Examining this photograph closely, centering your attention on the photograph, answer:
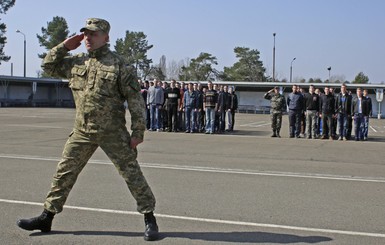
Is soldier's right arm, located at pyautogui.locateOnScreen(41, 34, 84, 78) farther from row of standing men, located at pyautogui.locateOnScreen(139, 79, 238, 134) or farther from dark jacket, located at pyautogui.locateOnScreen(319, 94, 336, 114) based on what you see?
row of standing men, located at pyautogui.locateOnScreen(139, 79, 238, 134)

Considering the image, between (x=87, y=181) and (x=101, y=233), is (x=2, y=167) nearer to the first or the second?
(x=87, y=181)

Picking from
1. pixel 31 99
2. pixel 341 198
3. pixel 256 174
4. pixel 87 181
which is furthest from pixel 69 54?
pixel 31 99

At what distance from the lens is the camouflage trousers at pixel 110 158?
194 inches

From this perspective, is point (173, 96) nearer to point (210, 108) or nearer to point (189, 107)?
point (189, 107)

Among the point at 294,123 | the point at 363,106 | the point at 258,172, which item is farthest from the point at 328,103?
the point at 258,172

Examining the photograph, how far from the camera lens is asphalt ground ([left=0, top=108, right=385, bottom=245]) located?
521 cm

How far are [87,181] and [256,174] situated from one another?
320 cm

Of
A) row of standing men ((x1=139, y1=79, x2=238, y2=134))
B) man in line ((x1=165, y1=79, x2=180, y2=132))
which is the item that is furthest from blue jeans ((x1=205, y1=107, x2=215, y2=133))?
man in line ((x1=165, y1=79, x2=180, y2=132))

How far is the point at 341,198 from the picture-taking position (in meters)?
7.19

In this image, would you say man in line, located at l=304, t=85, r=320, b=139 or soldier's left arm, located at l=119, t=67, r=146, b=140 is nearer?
soldier's left arm, located at l=119, t=67, r=146, b=140

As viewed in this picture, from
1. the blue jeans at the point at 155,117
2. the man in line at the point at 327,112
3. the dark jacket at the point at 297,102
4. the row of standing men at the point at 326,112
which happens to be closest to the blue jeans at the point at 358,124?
the row of standing men at the point at 326,112

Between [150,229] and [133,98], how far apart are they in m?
1.36

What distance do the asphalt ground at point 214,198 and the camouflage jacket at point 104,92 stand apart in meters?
1.20

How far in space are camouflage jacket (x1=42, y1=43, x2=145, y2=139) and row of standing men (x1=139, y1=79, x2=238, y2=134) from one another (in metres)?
14.3
